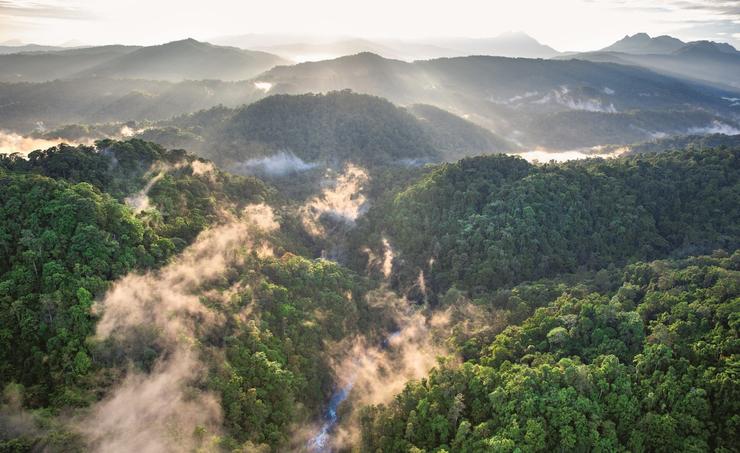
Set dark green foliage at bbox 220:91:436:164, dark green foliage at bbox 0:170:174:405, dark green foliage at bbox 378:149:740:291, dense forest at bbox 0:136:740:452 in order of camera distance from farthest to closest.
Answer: dark green foliage at bbox 220:91:436:164
dark green foliage at bbox 378:149:740:291
dark green foliage at bbox 0:170:174:405
dense forest at bbox 0:136:740:452

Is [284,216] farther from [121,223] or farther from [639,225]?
[639,225]

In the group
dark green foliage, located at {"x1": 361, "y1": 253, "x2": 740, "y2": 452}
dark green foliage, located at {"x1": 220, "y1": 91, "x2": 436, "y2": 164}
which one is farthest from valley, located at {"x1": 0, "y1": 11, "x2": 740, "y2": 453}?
dark green foliage, located at {"x1": 220, "y1": 91, "x2": 436, "y2": 164}

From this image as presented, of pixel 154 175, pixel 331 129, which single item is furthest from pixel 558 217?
pixel 331 129

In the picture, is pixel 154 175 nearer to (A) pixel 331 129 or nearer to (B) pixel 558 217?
(B) pixel 558 217

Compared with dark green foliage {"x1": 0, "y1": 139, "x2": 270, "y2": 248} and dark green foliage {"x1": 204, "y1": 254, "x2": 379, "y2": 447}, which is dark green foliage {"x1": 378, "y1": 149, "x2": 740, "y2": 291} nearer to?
dark green foliage {"x1": 204, "y1": 254, "x2": 379, "y2": 447}

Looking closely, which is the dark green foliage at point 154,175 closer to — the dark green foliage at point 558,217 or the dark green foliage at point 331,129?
the dark green foliage at point 558,217

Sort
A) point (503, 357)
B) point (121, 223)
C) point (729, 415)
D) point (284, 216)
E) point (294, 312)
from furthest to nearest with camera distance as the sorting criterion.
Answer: point (284, 216) → point (294, 312) → point (121, 223) → point (503, 357) → point (729, 415)

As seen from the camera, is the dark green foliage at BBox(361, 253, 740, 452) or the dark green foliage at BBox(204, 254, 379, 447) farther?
the dark green foliage at BBox(204, 254, 379, 447)

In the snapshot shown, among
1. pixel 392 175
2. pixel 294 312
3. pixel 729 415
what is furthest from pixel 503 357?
pixel 392 175
